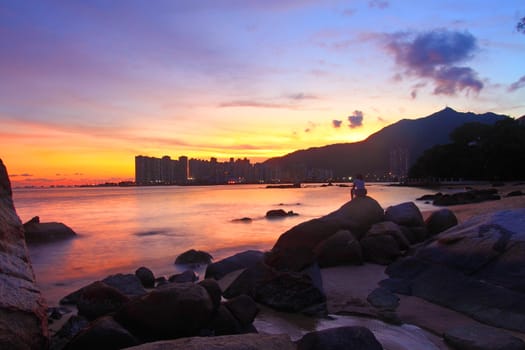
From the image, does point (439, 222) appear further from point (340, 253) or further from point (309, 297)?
point (309, 297)

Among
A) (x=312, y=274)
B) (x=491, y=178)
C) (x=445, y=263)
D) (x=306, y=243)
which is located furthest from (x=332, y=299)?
(x=491, y=178)

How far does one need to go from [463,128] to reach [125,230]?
8887 cm

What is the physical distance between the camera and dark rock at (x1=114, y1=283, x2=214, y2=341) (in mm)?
5379

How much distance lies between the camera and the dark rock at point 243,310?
5957 mm

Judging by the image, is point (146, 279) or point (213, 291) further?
point (146, 279)

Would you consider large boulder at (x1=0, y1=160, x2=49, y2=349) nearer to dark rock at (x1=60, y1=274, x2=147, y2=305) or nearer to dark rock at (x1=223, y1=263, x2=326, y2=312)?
dark rock at (x1=60, y1=274, x2=147, y2=305)

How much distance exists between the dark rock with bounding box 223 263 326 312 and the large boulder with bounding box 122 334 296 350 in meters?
3.06

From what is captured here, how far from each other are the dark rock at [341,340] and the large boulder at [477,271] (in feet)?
8.47

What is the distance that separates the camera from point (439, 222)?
13.6 meters

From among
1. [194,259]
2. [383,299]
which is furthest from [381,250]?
[194,259]

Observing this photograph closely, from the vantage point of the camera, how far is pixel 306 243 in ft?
37.3

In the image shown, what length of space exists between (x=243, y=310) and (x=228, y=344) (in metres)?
2.55

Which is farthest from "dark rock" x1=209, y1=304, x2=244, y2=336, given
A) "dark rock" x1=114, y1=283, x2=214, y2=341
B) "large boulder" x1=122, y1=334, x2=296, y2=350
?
"large boulder" x1=122, y1=334, x2=296, y2=350

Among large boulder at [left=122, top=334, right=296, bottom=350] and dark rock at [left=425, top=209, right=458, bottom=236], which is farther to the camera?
dark rock at [left=425, top=209, right=458, bottom=236]
